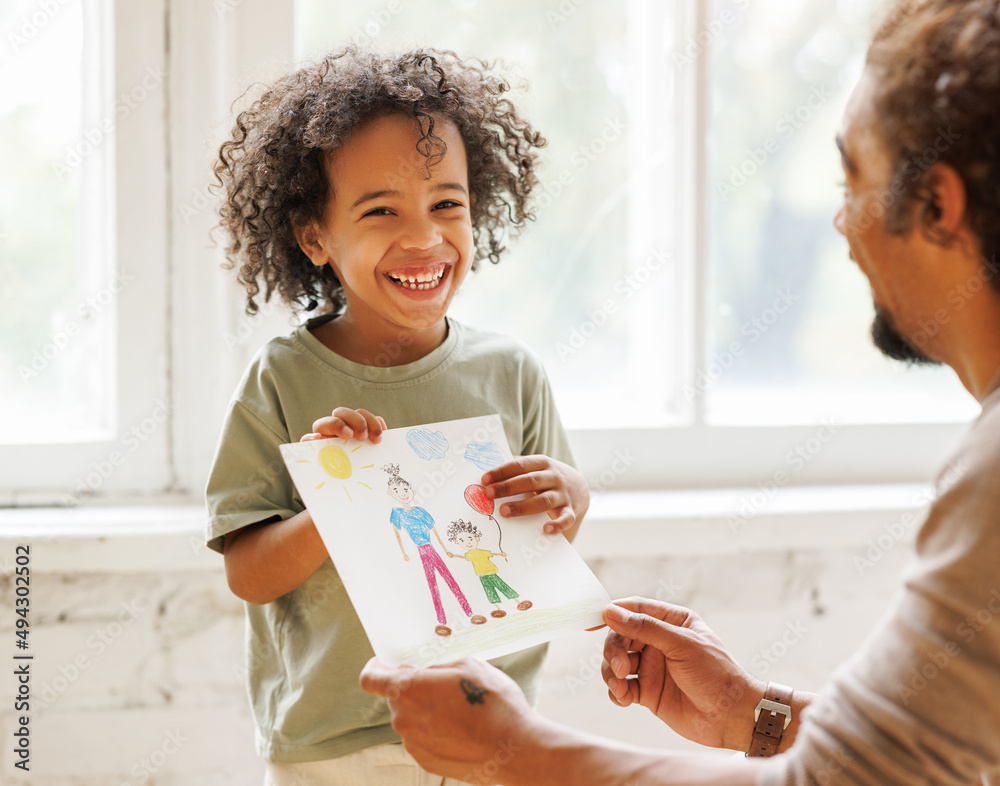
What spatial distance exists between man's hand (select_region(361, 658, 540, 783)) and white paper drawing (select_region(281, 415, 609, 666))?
21mm

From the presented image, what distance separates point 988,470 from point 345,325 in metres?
0.82

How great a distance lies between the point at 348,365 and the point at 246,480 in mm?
198

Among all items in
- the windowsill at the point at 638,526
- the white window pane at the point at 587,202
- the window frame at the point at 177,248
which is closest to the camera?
the windowsill at the point at 638,526

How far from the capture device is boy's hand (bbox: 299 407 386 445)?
99 cm

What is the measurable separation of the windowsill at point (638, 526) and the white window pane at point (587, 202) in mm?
274

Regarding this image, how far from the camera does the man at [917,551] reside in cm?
70

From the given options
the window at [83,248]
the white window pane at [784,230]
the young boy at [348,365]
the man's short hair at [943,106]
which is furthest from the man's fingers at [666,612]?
the window at [83,248]

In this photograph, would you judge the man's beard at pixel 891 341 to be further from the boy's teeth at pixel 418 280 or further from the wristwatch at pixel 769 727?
the boy's teeth at pixel 418 280

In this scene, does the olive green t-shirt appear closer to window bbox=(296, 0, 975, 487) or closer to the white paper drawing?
the white paper drawing

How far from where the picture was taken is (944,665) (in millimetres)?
700

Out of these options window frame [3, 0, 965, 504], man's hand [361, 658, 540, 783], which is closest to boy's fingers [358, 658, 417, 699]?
man's hand [361, 658, 540, 783]

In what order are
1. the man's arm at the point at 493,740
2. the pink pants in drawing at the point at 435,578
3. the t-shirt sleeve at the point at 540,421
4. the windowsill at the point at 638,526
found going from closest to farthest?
1. the man's arm at the point at 493,740
2. the pink pants in drawing at the point at 435,578
3. the t-shirt sleeve at the point at 540,421
4. the windowsill at the point at 638,526

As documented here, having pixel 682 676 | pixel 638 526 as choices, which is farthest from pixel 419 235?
pixel 638 526

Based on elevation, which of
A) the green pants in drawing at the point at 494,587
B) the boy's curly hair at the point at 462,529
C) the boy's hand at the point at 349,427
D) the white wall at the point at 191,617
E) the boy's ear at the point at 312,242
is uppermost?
the boy's ear at the point at 312,242
